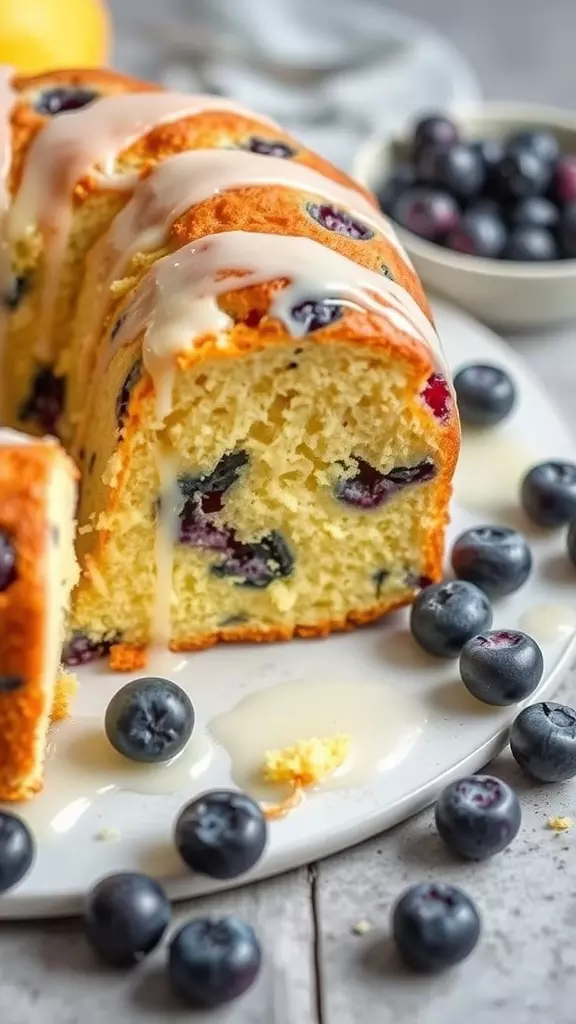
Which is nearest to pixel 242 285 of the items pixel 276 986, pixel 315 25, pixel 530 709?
pixel 530 709

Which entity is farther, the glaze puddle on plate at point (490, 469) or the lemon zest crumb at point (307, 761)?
the glaze puddle on plate at point (490, 469)

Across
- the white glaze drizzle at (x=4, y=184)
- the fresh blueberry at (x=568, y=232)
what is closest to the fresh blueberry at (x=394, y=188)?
the fresh blueberry at (x=568, y=232)

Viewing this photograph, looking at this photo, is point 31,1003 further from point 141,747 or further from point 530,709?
point 530,709

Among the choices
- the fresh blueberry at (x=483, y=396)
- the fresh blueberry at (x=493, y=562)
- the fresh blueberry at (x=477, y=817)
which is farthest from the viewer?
the fresh blueberry at (x=483, y=396)

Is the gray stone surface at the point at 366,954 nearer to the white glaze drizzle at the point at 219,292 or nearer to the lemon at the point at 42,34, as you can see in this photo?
the white glaze drizzle at the point at 219,292

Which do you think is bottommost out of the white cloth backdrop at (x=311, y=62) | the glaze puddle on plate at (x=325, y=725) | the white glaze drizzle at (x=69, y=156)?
the glaze puddle on plate at (x=325, y=725)

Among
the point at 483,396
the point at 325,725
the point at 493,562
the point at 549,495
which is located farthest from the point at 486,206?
the point at 325,725
